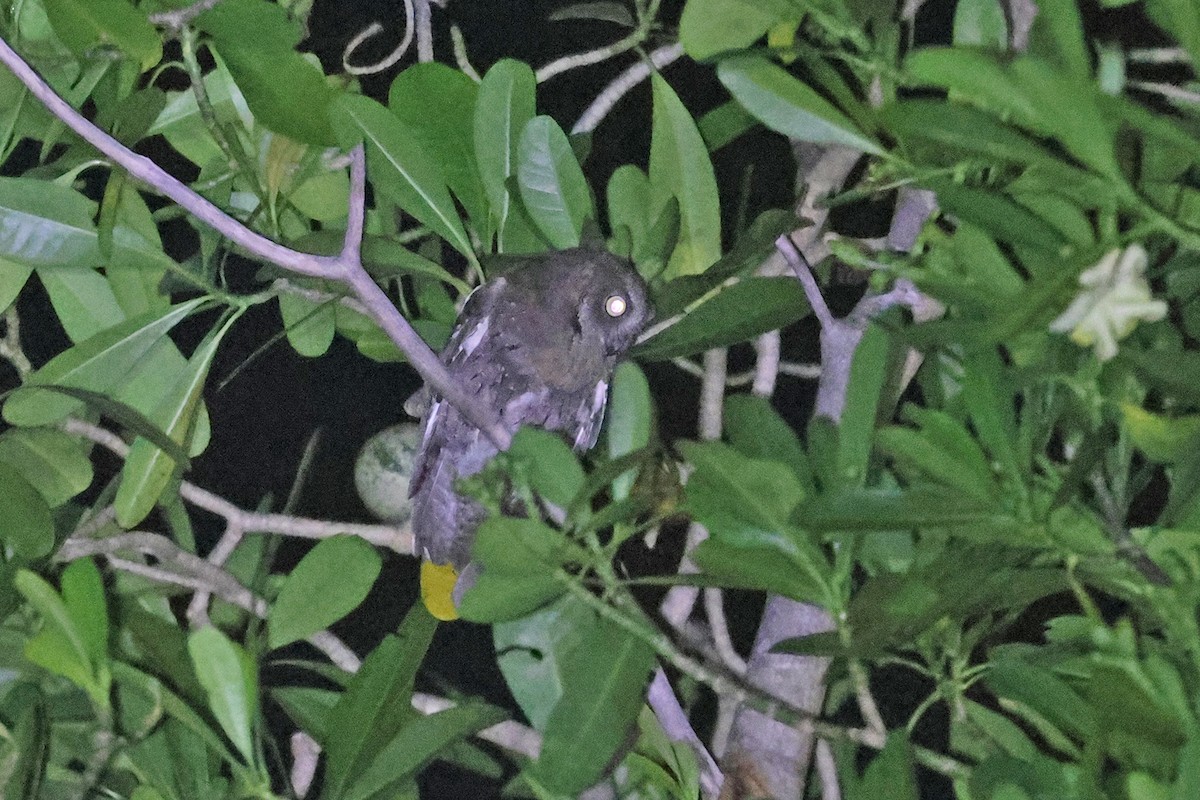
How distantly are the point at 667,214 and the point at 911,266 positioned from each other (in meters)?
0.22

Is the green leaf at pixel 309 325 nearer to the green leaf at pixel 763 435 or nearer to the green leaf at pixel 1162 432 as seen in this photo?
the green leaf at pixel 763 435

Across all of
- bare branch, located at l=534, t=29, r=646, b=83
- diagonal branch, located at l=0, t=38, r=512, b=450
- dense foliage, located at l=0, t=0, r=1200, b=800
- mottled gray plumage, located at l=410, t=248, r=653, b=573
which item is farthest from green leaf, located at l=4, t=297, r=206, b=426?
bare branch, located at l=534, t=29, r=646, b=83

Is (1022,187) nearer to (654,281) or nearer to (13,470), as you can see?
(654,281)

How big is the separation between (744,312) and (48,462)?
1.58 feet

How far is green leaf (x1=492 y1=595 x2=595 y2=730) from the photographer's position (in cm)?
51

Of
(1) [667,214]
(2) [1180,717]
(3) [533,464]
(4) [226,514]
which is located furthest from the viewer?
(4) [226,514]

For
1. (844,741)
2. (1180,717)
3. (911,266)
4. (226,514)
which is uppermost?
(911,266)

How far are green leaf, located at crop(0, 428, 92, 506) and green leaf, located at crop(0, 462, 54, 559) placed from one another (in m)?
0.08

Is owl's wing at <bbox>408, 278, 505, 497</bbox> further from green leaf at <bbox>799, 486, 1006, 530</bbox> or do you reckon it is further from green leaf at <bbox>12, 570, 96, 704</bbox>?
green leaf at <bbox>799, 486, 1006, 530</bbox>

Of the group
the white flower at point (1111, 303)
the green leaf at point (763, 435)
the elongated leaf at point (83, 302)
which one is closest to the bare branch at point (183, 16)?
the elongated leaf at point (83, 302)

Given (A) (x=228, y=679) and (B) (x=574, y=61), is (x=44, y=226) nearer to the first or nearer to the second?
(A) (x=228, y=679)

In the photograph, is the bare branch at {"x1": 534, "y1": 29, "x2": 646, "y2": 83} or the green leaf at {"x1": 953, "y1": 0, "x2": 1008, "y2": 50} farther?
the bare branch at {"x1": 534, "y1": 29, "x2": 646, "y2": 83}

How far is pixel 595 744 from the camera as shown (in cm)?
44

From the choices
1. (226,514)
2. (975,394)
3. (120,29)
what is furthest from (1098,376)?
(226,514)
